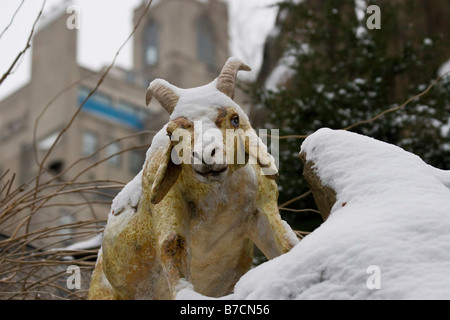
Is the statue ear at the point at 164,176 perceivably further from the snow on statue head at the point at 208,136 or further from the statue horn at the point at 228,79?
the statue horn at the point at 228,79

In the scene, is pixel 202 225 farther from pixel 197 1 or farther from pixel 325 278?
pixel 197 1

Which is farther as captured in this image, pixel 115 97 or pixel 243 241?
pixel 115 97

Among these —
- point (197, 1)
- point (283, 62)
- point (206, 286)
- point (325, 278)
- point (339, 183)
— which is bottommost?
point (206, 286)

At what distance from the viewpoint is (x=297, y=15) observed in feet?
28.9

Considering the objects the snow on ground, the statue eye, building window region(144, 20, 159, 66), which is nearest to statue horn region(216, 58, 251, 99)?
the statue eye

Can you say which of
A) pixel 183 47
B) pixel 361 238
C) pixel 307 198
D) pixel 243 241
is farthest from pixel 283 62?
pixel 183 47

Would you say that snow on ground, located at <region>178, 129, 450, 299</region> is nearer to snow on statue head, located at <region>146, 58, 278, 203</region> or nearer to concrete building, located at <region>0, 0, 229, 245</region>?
snow on statue head, located at <region>146, 58, 278, 203</region>

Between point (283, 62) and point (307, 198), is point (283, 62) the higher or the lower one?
the higher one

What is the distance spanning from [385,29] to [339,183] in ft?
17.1

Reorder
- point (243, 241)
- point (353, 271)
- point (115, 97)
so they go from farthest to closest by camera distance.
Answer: point (115, 97)
point (243, 241)
point (353, 271)

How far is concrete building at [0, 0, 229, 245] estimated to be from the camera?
25469mm

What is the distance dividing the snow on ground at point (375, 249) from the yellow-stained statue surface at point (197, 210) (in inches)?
17.8

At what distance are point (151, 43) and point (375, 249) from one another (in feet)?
112

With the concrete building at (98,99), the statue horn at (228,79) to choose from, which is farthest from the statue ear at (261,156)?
the concrete building at (98,99)
